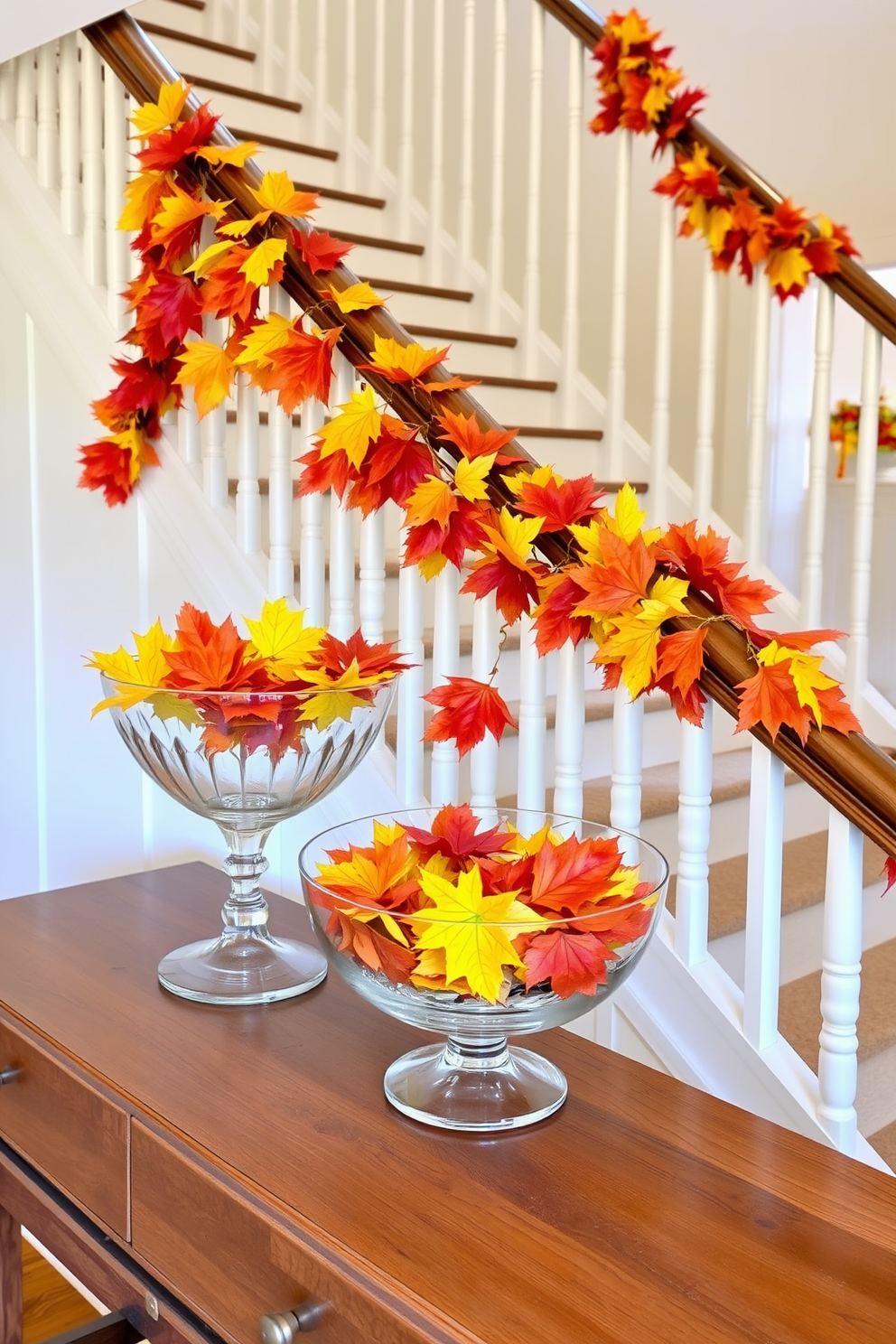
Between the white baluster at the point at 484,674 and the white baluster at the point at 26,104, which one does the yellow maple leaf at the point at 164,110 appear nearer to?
the white baluster at the point at 26,104

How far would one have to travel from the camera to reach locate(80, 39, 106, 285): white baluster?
1.98 meters

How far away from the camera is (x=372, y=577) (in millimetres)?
1633

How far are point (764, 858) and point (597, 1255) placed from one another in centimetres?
54

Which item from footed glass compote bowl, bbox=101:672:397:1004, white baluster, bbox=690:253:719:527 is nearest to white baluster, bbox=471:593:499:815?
footed glass compote bowl, bbox=101:672:397:1004

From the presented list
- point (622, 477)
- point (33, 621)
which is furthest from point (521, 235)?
point (33, 621)

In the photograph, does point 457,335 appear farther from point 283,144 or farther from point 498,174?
point 283,144

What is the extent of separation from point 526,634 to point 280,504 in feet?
1.61

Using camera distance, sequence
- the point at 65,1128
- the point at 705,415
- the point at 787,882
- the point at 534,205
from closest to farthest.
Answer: the point at 65,1128 → the point at 787,882 → the point at 705,415 → the point at 534,205

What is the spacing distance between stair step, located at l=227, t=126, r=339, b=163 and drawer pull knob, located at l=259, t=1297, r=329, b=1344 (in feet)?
9.78

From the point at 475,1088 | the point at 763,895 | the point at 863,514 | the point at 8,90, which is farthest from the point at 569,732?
the point at 8,90

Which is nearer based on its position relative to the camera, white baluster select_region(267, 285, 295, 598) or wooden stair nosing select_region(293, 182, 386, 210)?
white baluster select_region(267, 285, 295, 598)

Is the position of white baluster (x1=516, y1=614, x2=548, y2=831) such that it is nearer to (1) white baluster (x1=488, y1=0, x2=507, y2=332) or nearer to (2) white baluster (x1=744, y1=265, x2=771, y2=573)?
(2) white baluster (x1=744, y1=265, x2=771, y2=573)

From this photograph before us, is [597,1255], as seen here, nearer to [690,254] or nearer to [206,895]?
[206,895]

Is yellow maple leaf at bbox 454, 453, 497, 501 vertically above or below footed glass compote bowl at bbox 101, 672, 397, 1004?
above
